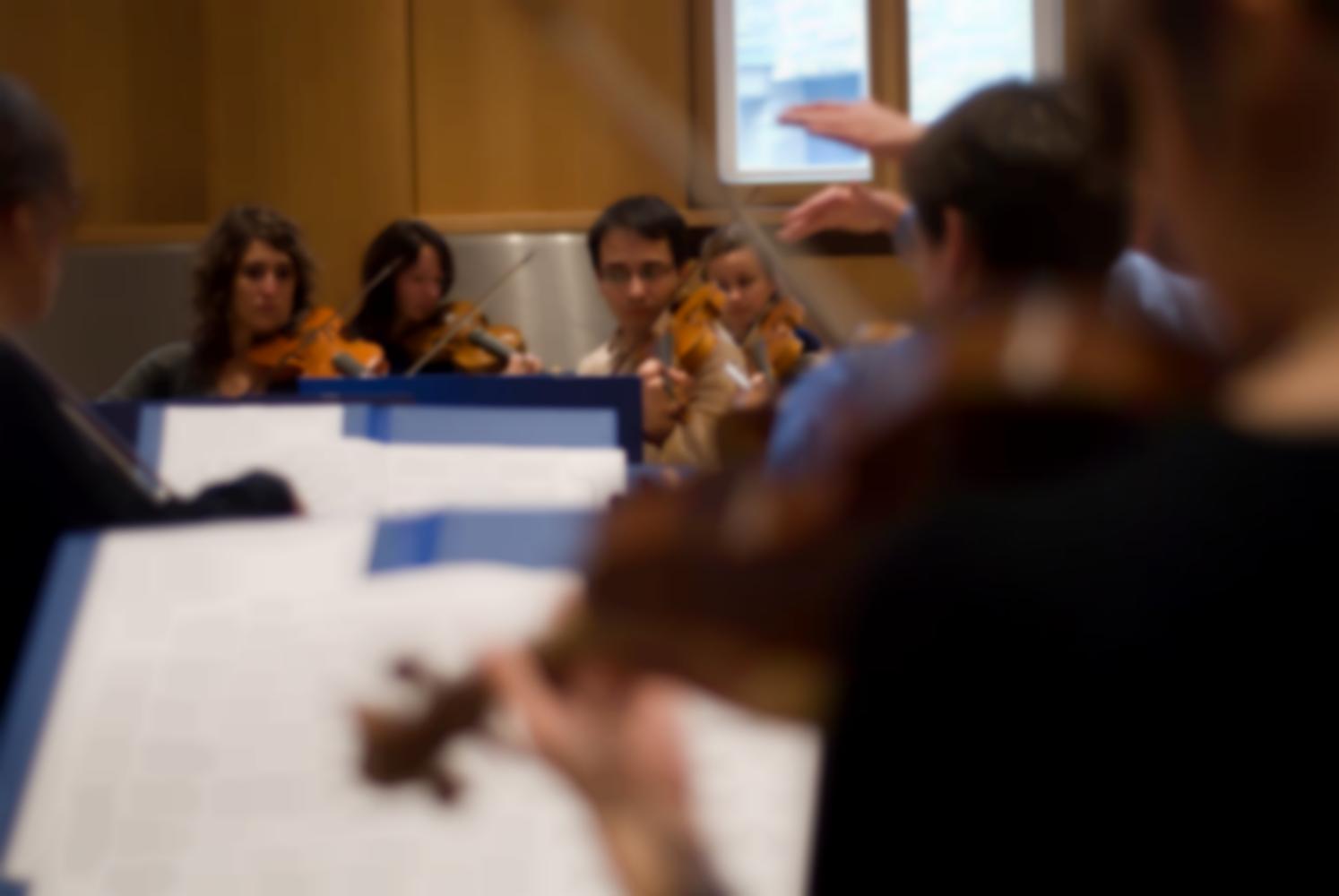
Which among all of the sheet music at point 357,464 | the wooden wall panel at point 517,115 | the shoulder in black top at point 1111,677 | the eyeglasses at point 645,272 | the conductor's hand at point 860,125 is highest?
the wooden wall panel at point 517,115

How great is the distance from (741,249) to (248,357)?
1077 mm

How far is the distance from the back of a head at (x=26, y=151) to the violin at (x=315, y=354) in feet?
6.18

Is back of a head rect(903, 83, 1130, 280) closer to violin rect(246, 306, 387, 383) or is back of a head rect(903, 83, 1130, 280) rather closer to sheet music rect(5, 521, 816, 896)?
sheet music rect(5, 521, 816, 896)

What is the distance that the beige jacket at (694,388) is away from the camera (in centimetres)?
230

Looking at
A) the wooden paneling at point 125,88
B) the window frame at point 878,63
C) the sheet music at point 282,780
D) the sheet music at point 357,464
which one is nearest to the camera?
the sheet music at point 282,780

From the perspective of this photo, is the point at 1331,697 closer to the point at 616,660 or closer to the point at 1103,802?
the point at 1103,802

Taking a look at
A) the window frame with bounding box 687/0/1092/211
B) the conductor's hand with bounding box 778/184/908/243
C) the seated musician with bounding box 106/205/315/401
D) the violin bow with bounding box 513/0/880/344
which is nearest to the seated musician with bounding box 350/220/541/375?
the seated musician with bounding box 106/205/315/401

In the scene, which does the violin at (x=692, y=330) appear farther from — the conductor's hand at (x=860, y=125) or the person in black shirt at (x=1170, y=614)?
the person in black shirt at (x=1170, y=614)

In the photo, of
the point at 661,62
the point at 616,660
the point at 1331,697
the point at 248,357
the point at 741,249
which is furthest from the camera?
the point at 661,62

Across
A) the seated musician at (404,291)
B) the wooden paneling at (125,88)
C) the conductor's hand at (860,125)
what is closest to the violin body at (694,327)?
the seated musician at (404,291)

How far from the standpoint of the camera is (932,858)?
34 centimetres

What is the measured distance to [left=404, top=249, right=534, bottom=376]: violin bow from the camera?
3373 mm

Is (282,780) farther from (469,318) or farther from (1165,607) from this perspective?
(469,318)

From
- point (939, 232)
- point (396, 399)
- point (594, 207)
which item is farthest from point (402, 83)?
point (939, 232)
